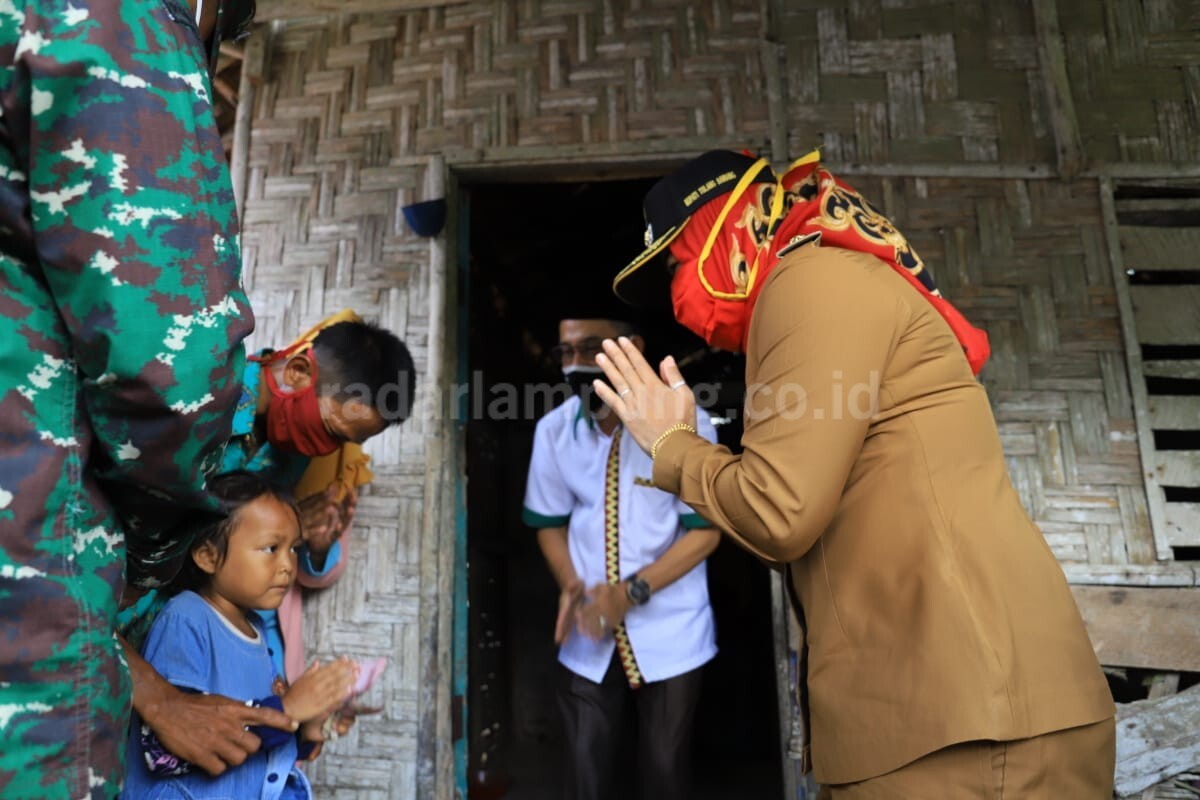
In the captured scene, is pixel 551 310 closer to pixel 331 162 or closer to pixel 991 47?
pixel 331 162

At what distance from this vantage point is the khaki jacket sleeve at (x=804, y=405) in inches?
58.2

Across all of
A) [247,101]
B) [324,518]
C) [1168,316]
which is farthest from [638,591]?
[247,101]

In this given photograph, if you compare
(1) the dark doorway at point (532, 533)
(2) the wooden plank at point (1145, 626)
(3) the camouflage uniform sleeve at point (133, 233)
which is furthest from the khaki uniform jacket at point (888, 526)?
(1) the dark doorway at point (532, 533)

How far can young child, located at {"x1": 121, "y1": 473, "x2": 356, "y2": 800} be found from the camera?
7.04ft

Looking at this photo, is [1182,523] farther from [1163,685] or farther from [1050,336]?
[1050,336]

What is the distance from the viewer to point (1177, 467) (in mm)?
3141

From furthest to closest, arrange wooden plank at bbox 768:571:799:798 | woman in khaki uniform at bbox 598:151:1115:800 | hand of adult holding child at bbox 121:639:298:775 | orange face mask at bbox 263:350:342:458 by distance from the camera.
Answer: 1. wooden plank at bbox 768:571:799:798
2. orange face mask at bbox 263:350:342:458
3. hand of adult holding child at bbox 121:639:298:775
4. woman in khaki uniform at bbox 598:151:1115:800

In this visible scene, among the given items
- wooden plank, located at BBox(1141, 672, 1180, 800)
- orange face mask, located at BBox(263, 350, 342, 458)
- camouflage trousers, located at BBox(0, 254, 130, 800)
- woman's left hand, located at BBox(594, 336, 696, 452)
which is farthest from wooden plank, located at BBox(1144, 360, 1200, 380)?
camouflage trousers, located at BBox(0, 254, 130, 800)

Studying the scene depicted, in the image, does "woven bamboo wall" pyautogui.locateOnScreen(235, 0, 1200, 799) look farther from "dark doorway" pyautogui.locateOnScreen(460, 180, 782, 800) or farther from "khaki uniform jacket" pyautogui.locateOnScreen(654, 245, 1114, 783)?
"khaki uniform jacket" pyautogui.locateOnScreen(654, 245, 1114, 783)

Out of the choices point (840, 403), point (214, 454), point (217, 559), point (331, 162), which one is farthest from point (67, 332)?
point (331, 162)

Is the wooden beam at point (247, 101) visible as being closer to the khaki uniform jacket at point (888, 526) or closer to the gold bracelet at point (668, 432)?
the gold bracelet at point (668, 432)

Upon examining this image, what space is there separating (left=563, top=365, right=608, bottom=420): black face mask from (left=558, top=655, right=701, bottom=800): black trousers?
3.08ft

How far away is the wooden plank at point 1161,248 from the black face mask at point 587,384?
1.99m

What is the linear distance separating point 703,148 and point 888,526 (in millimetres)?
2289
